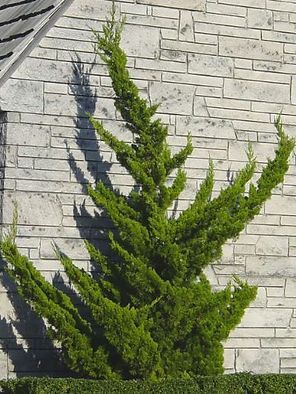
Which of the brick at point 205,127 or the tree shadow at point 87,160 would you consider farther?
the brick at point 205,127

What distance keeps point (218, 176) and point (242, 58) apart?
39.0 inches

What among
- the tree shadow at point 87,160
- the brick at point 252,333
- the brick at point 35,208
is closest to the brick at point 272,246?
the brick at point 252,333

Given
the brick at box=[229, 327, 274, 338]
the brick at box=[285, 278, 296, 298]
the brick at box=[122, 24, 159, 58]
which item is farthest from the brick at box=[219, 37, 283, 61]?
the brick at box=[229, 327, 274, 338]

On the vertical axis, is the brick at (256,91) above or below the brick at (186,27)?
below

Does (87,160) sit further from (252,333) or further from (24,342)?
(252,333)

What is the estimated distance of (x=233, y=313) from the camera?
728cm

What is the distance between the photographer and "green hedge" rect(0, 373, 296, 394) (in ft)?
22.0

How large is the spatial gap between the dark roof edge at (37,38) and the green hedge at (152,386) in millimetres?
2198

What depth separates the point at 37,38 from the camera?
7734 millimetres

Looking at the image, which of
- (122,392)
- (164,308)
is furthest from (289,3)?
(122,392)

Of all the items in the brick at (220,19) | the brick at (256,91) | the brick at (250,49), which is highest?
the brick at (220,19)

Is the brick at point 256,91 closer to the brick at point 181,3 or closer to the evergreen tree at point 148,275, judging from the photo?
the brick at point 181,3

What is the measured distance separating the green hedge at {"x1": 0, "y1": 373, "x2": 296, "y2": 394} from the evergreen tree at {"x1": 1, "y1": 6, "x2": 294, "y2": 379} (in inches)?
6.9

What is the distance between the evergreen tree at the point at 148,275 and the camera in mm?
6969
